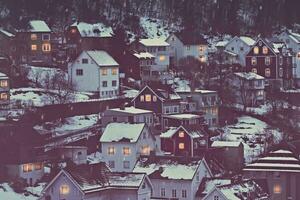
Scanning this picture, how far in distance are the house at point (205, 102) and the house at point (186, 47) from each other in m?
3.04

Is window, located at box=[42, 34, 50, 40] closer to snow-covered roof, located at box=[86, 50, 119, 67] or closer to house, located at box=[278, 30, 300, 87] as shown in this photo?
snow-covered roof, located at box=[86, 50, 119, 67]

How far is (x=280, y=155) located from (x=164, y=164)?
1.76 meters

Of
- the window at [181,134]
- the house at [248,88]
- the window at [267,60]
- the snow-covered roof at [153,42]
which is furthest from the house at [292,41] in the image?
the window at [181,134]

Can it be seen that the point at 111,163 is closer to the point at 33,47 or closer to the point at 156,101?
the point at 156,101

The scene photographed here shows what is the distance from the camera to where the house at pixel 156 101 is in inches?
637

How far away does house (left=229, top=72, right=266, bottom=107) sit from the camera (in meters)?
17.9

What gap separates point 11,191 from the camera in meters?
12.3

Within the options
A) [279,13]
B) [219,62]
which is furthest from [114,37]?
[279,13]

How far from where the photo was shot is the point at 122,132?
46.7 feet

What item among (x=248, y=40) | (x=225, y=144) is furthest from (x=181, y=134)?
(x=248, y=40)

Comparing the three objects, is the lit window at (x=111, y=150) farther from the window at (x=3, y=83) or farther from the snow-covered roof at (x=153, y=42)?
the snow-covered roof at (x=153, y=42)

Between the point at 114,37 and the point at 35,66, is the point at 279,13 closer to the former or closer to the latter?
the point at 114,37

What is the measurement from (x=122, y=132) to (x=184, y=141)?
96cm

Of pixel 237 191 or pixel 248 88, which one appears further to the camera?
pixel 248 88
